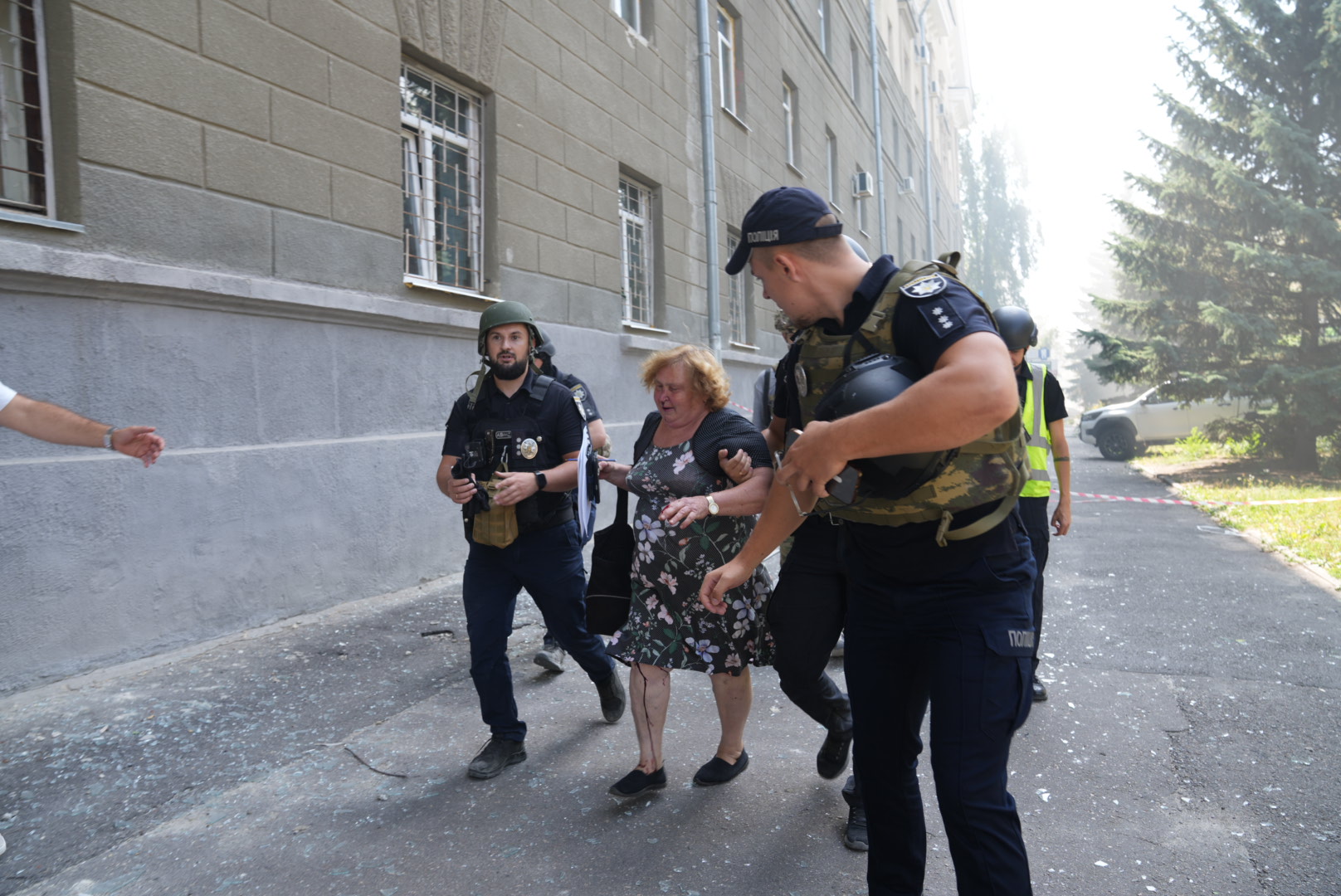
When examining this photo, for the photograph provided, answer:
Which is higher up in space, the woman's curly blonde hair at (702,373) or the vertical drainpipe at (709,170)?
the vertical drainpipe at (709,170)

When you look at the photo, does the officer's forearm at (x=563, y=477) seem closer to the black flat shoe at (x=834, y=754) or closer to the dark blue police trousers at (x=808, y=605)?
the dark blue police trousers at (x=808, y=605)

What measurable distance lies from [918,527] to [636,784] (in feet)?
5.73

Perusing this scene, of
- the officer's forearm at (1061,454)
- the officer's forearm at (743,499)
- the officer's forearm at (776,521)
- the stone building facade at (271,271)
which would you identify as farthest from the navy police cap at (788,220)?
the stone building facade at (271,271)

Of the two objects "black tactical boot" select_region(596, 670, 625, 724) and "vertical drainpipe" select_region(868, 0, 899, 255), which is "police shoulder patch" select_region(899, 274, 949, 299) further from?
"vertical drainpipe" select_region(868, 0, 899, 255)

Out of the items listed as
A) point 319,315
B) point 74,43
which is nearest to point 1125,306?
point 319,315

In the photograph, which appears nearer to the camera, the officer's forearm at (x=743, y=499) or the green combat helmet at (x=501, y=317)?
the officer's forearm at (x=743, y=499)

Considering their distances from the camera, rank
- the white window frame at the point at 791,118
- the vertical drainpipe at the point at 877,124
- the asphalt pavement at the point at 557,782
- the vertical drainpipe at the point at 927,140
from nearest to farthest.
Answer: the asphalt pavement at the point at 557,782
the white window frame at the point at 791,118
the vertical drainpipe at the point at 877,124
the vertical drainpipe at the point at 927,140

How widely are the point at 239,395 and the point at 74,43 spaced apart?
191 cm

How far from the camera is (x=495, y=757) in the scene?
11.7ft

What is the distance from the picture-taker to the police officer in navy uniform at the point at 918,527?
1.72 metres

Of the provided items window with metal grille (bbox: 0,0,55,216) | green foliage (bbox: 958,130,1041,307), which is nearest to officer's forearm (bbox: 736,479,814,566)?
window with metal grille (bbox: 0,0,55,216)

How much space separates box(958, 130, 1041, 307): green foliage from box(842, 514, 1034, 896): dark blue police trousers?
4745cm

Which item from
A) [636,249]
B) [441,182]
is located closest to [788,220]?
[441,182]

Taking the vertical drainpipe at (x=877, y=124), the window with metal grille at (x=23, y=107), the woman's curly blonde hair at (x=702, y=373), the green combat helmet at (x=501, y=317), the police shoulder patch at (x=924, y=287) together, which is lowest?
the woman's curly blonde hair at (x=702, y=373)
